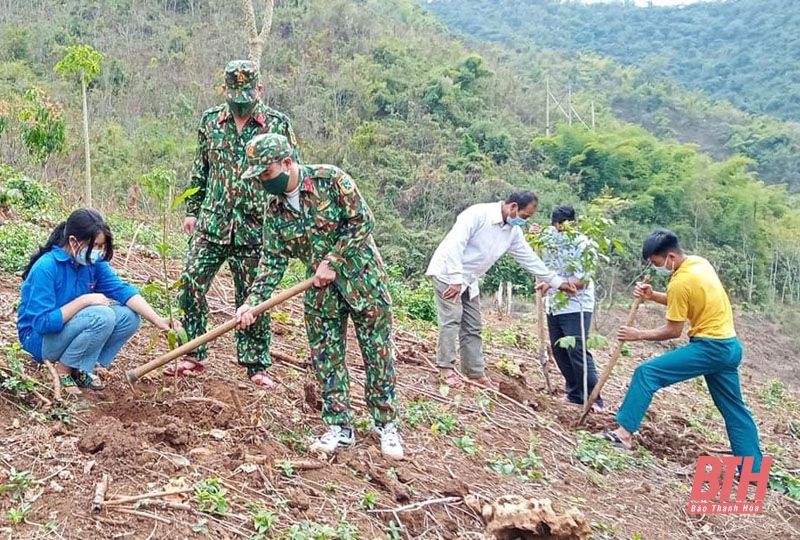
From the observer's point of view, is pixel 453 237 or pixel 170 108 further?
pixel 170 108

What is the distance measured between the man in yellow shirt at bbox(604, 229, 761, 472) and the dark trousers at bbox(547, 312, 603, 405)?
2.62 feet

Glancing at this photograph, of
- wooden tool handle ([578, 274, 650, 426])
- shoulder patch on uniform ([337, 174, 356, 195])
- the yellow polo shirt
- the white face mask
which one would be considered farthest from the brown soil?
shoulder patch on uniform ([337, 174, 356, 195])

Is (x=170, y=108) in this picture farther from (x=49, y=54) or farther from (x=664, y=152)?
(x=664, y=152)

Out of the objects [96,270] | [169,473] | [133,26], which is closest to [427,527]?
[169,473]

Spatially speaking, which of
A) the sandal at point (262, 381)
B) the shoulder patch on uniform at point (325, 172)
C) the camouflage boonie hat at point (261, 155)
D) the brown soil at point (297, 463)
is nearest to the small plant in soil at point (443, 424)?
the brown soil at point (297, 463)

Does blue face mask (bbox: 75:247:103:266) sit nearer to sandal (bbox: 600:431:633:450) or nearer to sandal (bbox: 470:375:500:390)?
sandal (bbox: 470:375:500:390)

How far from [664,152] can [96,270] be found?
80.1ft

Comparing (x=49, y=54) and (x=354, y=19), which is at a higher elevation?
(x=354, y=19)

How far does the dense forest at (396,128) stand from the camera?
20.5m

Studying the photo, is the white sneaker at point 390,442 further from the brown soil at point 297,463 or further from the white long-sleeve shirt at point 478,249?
the white long-sleeve shirt at point 478,249

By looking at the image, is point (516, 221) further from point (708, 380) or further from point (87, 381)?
point (87, 381)

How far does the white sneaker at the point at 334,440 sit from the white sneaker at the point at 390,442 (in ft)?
0.49

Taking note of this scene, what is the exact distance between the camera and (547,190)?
23328mm

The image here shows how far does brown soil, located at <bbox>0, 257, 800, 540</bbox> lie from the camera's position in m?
2.70
